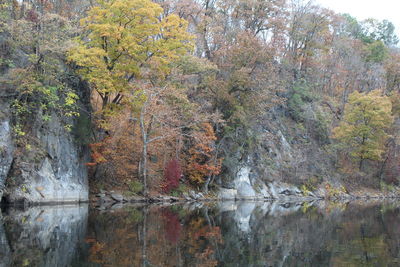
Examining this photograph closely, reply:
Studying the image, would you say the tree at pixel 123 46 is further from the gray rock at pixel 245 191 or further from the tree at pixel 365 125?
the tree at pixel 365 125

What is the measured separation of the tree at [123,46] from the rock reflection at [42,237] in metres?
9.56

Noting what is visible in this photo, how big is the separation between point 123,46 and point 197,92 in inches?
378

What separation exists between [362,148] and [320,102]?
847 centimetres

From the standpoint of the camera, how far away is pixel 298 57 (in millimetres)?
49469

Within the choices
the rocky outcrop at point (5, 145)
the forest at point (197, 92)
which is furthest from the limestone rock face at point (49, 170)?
the forest at point (197, 92)

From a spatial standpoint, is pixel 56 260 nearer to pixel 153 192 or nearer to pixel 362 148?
pixel 153 192

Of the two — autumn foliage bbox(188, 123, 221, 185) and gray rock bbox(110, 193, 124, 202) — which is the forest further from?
gray rock bbox(110, 193, 124, 202)

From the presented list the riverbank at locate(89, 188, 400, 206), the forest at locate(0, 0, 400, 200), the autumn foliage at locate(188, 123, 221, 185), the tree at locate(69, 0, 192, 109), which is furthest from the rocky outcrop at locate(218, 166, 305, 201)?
the tree at locate(69, 0, 192, 109)

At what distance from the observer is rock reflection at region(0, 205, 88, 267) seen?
350 inches

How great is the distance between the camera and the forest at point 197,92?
2262cm

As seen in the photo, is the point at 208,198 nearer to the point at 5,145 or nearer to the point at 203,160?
the point at 203,160

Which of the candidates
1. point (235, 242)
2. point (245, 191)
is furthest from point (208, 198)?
point (235, 242)

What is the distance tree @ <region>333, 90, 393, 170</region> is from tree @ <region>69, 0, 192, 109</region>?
23438 mm

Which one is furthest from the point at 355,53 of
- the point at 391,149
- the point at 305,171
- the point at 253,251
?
the point at 253,251
